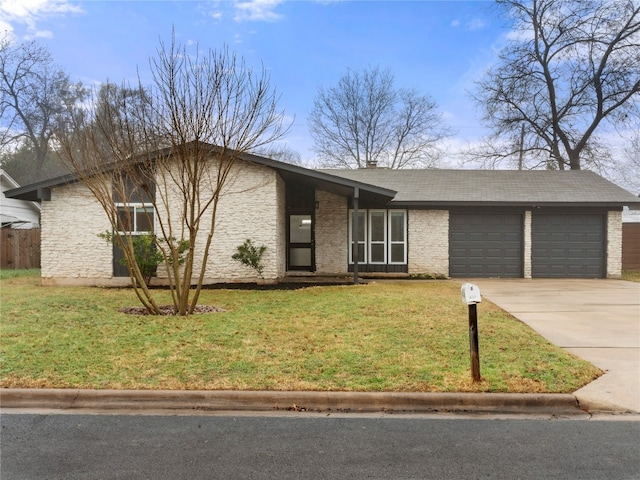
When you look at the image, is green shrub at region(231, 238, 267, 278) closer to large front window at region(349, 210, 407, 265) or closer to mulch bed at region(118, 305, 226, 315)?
mulch bed at region(118, 305, 226, 315)

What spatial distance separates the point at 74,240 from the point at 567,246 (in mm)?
16119

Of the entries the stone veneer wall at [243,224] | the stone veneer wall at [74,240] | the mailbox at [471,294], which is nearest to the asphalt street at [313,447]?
the mailbox at [471,294]

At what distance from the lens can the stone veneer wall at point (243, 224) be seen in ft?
43.6

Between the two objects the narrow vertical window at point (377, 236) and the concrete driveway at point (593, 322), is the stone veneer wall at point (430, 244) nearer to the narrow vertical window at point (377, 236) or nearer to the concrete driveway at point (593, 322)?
the narrow vertical window at point (377, 236)

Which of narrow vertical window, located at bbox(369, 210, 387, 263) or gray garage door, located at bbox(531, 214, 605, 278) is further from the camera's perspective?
narrow vertical window, located at bbox(369, 210, 387, 263)

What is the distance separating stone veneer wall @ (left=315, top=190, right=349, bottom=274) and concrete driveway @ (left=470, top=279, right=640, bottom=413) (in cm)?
468

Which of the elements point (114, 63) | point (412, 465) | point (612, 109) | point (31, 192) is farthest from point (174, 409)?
point (612, 109)

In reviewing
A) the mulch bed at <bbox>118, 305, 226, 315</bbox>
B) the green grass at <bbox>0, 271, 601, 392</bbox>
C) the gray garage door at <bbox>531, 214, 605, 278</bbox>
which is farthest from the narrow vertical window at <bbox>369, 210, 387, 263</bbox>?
the mulch bed at <bbox>118, 305, 226, 315</bbox>

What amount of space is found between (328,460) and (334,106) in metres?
31.9

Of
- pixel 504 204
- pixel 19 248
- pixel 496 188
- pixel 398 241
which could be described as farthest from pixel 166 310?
pixel 19 248

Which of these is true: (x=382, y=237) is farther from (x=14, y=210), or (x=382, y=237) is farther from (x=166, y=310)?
(x=14, y=210)

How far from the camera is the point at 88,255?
13477mm

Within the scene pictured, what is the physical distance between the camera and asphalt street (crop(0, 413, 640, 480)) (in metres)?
3.13

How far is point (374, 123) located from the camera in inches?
1294
